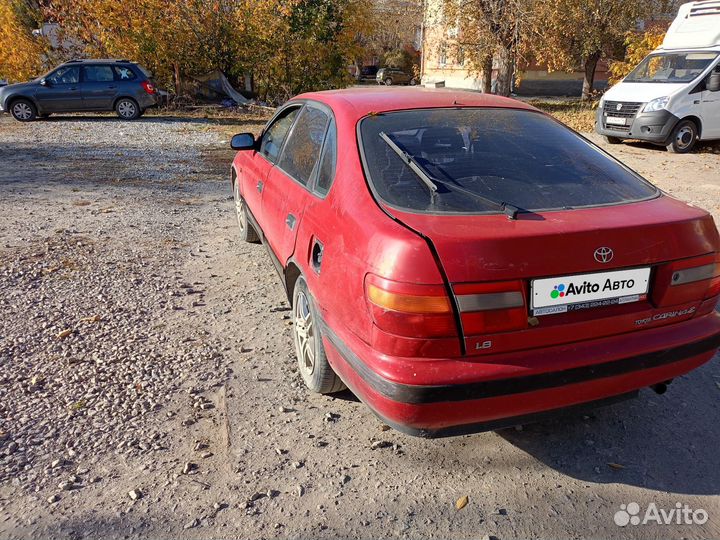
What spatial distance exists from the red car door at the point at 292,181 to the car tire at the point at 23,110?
15254 millimetres

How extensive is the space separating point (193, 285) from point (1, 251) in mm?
2132

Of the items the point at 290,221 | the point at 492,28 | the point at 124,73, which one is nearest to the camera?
the point at 290,221

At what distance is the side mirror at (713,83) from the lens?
1135 cm

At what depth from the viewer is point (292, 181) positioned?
11.8 feet

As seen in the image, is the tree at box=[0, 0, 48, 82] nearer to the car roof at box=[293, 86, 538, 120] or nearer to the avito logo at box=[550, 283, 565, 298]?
the car roof at box=[293, 86, 538, 120]

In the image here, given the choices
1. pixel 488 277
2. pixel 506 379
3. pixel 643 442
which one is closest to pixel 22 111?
pixel 488 277

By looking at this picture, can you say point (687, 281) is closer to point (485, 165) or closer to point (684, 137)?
point (485, 165)

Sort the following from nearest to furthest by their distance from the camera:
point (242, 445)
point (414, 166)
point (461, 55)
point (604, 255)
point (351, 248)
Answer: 1. point (604, 255)
2. point (351, 248)
3. point (414, 166)
4. point (242, 445)
5. point (461, 55)

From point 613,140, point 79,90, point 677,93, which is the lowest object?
point 613,140

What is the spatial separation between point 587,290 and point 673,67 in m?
12.4

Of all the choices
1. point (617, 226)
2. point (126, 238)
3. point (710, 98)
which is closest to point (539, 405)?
point (617, 226)

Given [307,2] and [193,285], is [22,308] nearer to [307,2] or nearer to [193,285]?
[193,285]

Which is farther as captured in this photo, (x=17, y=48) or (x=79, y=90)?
(x=17, y=48)

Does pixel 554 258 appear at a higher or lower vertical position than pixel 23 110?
higher
